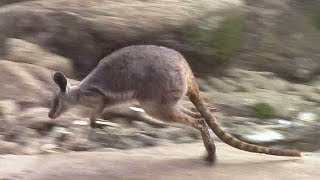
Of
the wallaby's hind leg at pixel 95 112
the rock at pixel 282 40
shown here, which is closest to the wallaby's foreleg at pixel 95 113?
the wallaby's hind leg at pixel 95 112

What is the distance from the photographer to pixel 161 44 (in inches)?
314

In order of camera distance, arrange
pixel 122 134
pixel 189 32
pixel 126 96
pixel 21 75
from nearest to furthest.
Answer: pixel 126 96
pixel 122 134
pixel 21 75
pixel 189 32

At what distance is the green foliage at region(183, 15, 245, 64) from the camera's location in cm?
817

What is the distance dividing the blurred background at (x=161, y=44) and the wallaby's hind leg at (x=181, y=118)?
3.56ft

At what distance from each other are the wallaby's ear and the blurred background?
0.59 meters

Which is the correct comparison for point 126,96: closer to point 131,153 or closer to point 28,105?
point 131,153

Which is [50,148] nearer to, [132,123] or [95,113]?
[95,113]

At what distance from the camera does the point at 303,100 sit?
834 centimetres

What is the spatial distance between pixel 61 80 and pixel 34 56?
229 cm

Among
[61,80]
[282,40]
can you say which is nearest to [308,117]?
[282,40]

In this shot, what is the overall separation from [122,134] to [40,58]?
149cm

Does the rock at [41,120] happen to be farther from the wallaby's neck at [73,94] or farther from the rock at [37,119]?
the wallaby's neck at [73,94]

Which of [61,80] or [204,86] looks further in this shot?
[204,86]

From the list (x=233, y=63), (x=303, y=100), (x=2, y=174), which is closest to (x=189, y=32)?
(x=233, y=63)
